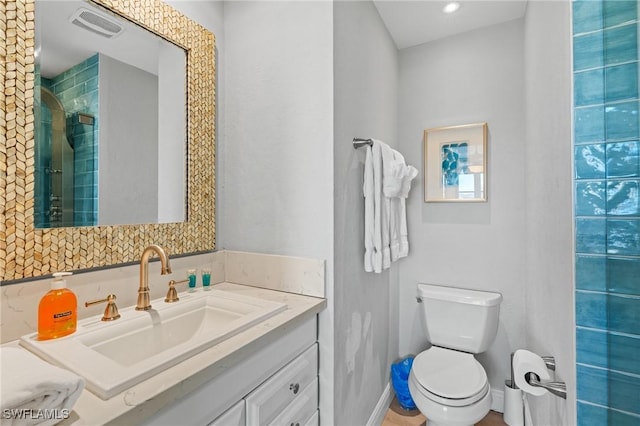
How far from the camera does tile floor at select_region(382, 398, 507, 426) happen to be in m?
1.76

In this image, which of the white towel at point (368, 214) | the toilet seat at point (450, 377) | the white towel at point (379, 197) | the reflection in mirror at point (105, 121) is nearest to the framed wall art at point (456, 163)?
the white towel at point (379, 197)

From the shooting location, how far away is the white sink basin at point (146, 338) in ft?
2.16

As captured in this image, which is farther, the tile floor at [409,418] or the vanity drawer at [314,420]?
the tile floor at [409,418]

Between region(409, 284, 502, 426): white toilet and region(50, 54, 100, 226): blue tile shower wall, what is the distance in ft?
5.33

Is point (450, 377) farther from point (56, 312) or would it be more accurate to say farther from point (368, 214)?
point (56, 312)

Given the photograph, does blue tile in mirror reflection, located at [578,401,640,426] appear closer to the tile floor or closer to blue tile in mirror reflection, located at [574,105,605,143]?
blue tile in mirror reflection, located at [574,105,605,143]

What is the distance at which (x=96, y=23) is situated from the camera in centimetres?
106

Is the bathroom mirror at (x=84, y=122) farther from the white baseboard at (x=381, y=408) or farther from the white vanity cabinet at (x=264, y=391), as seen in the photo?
the white baseboard at (x=381, y=408)

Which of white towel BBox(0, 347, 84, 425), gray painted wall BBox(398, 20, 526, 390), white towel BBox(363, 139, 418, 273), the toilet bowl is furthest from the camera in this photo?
gray painted wall BBox(398, 20, 526, 390)

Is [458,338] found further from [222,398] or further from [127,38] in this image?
[127,38]

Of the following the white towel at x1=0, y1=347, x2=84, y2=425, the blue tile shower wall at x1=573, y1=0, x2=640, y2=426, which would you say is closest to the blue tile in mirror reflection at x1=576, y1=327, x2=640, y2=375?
the blue tile shower wall at x1=573, y1=0, x2=640, y2=426

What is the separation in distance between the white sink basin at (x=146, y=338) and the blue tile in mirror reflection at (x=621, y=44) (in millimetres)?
1142

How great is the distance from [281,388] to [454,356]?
46.6 inches

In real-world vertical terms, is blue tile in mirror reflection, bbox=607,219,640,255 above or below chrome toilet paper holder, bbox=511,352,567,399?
above
